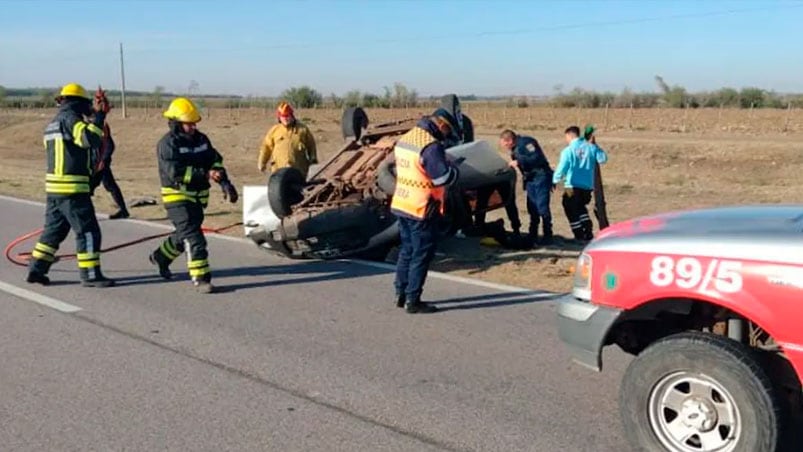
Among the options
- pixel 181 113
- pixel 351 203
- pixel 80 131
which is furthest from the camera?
pixel 351 203

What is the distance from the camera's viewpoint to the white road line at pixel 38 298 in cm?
762

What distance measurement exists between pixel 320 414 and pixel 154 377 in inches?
52.1

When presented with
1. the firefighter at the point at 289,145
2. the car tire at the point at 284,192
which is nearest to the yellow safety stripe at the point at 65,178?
the car tire at the point at 284,192

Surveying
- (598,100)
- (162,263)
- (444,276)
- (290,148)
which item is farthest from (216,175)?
(598,100)

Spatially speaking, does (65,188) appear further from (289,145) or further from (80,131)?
(289,145)

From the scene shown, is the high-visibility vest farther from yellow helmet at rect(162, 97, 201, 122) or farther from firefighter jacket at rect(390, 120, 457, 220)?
yellow helmet at rect(162, 97, 201, 122)

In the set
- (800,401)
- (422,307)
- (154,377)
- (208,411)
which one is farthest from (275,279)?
(800,401)

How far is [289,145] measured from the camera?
36.2ft

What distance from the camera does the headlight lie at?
4.54m

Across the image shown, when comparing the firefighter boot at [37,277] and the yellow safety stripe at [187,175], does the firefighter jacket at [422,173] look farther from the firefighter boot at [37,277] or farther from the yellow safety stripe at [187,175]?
the firefighter boot at [37,277]

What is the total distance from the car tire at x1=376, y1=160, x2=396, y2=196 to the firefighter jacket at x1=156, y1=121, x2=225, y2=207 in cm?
187

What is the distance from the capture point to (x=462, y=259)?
9867mm

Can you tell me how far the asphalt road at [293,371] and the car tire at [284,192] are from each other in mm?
1080

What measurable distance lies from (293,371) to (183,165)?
303cm
